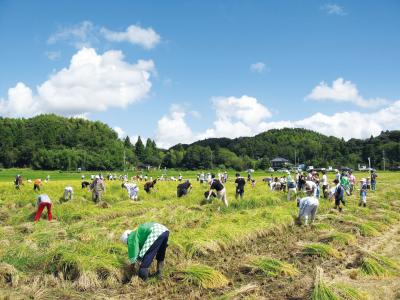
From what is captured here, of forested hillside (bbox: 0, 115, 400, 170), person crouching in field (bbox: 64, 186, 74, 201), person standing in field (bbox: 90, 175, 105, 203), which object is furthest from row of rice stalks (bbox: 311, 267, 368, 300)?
forested hillside (bbox: 0, 115, 400, 170)

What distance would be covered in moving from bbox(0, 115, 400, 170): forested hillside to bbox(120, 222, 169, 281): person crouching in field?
70.7 meters

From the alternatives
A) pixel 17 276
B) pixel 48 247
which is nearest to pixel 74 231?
pixel 48 247

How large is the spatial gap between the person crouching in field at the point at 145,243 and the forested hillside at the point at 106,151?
70.7m

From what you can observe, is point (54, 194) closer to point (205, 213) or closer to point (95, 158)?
point (205, 213)

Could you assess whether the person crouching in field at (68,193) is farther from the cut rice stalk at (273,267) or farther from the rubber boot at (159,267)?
the cut rice stalk at (273,267)

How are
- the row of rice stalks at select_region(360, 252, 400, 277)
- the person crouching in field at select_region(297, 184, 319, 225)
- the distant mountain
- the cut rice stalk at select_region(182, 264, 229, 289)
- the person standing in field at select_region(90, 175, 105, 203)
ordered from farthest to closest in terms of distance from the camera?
1. the distant mountain
2. the person standing in field at select_region(90, 175, 105, 203)
3. the person crouching in field at select_region(297, 184, 319, 225)
4. the row of rice stalks at select_region(360, 252, 400, 277)
5. the cut rice stalk at select_region(182, 264, 229, 289)

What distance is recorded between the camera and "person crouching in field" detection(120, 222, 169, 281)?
5.47 meters

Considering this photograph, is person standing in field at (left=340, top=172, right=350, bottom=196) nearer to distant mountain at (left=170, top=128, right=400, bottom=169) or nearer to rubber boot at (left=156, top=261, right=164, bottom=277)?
rubber boot at (left=156, top=261, right=164, bottom=277)

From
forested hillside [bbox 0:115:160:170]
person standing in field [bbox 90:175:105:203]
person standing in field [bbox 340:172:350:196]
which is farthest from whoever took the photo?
forested hillside [bbox 0:115:160:170]

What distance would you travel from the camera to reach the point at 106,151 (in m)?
86.4

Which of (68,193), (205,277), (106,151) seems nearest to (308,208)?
(205,277)

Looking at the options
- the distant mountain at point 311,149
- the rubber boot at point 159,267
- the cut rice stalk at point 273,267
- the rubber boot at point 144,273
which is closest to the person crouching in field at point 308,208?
the cut rice stalk at point 273,267

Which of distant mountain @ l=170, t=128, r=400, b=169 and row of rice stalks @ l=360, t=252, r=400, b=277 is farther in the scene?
distant mountain @ l=170, t=128, r=400, b=169

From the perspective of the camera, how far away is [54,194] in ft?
58.1
